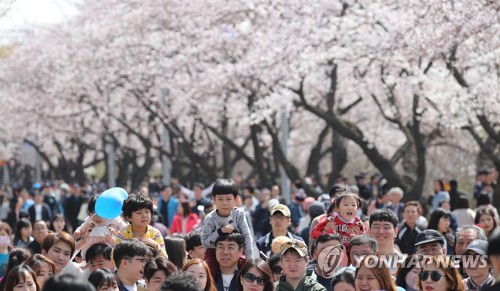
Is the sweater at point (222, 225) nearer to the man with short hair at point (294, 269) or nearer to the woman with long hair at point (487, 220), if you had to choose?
the man with short hair at point (294, 269)

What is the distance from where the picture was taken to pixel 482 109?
18.0 metres

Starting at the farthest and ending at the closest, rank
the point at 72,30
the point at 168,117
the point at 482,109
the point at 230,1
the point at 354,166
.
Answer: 1. the point at 354,166
2. the point at 72,30
3. the point at 168,117
4. the point at 230,1
5. the point at 482,109

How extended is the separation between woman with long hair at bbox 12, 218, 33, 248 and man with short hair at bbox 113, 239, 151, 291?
5700mm

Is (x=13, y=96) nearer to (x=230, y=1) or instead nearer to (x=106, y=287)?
(x=230, y=1)

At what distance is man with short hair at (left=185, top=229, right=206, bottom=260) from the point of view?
9.71m

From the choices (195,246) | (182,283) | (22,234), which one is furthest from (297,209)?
(182,283)

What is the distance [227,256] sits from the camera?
8.65m

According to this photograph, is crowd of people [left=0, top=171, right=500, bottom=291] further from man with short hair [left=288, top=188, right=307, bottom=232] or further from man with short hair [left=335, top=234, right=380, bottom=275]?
man with short hair [left=288, top=188, right=307, bottom=232]

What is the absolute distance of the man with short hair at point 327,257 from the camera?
27.6 ft

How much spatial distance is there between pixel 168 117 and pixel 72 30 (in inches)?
262

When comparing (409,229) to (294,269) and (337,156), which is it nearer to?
(294,269)

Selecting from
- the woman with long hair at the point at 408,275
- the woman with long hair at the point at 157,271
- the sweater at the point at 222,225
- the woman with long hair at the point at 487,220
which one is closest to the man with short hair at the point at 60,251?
the sweater at the point at 222,225

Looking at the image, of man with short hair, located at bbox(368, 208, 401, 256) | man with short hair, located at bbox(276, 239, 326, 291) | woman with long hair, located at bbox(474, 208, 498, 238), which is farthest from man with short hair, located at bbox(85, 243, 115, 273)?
woman with long hair, located at bbox(474, 208, 498, 238)

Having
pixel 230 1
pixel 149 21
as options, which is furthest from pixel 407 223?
pixel 149 21
